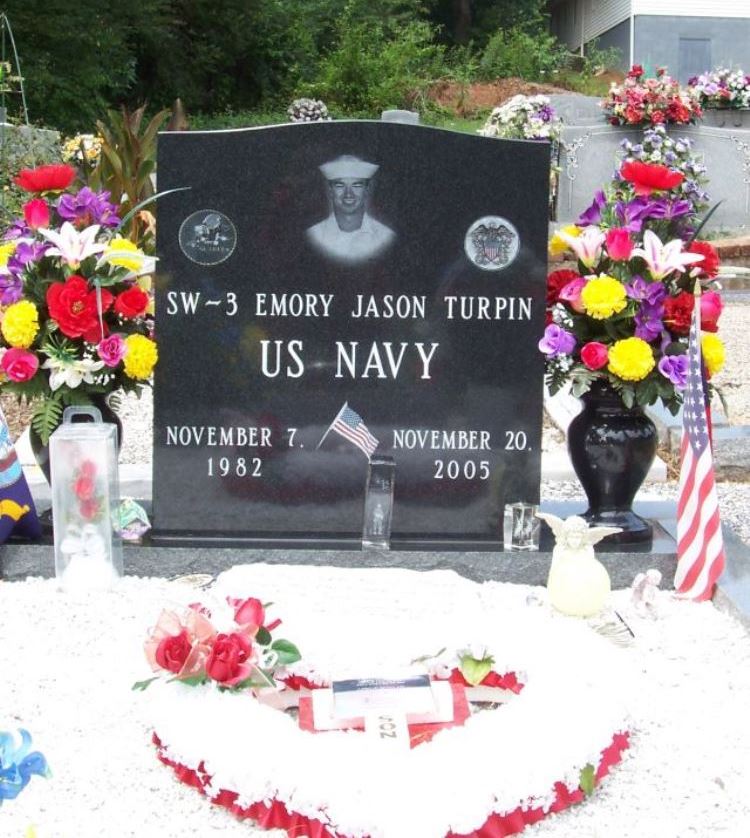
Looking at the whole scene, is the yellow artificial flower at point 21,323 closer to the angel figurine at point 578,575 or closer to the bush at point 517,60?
the angel figurine at point 578,575

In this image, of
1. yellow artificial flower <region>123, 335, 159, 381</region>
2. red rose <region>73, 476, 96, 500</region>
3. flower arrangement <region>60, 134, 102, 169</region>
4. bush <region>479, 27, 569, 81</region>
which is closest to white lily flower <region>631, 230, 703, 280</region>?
yellow artificial flower <region>123, 335, 159, 381</region>

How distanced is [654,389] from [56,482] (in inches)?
82.3

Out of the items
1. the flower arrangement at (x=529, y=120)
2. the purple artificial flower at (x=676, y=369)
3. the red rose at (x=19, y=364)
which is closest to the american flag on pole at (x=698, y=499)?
the purple artificial flower at (x=676, y=369)

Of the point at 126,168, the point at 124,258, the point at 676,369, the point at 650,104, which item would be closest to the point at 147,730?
the point at 124,258

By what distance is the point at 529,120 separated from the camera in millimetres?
13766

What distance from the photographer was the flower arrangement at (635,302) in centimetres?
413

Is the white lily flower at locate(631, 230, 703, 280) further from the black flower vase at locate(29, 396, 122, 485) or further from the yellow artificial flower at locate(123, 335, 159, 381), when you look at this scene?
the black flower vase at locate(29, 396, 122, 485)

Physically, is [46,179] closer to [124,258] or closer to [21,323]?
[124,258]

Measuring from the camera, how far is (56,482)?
13.1 ft

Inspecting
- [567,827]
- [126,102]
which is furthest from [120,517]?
[126,102]

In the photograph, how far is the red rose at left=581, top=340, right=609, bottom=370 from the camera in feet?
13.6

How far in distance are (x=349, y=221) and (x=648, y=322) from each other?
1123mm

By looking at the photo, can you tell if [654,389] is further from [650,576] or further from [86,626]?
[86,626]

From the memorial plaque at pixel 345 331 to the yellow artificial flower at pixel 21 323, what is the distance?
45 centimetres
